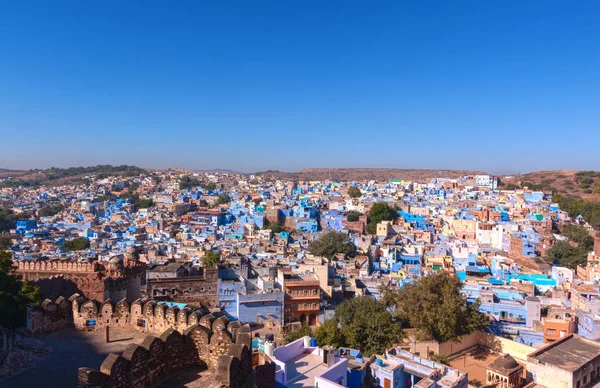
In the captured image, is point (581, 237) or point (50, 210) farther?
point (50, 210)

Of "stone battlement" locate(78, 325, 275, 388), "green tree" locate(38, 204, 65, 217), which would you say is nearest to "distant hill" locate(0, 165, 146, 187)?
"green tree" locate(38, 204, 65, 217)

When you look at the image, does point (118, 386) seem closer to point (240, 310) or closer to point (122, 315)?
point (122, 315)

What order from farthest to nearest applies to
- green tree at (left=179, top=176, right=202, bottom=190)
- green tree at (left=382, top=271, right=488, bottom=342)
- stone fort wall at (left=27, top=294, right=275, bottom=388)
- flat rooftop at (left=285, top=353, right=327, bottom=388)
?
1. green tree at (left=179, top=176, right=202, bottom=190)
2. green tree at (left=382, top=271, right=488, bottom=342)
3. flat rooftop at (left=285, top=353, right=327, bottom=388)
4. stone fort wall at (left=27, top=294, right=275, bottom=388)

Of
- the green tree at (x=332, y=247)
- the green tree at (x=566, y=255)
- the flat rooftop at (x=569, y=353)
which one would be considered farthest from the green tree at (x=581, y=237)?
the flat rooftop at (x=569, y=353)

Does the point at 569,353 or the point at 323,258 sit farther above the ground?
the point at 323,258

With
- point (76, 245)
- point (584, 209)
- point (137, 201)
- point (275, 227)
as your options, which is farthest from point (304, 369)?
point (137, 201)

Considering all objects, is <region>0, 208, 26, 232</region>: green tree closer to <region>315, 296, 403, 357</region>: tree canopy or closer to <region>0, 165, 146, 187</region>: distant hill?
<region>315, 296, 403, 357</region>: tree canopy

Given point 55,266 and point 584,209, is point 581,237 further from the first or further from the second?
point 55,266
